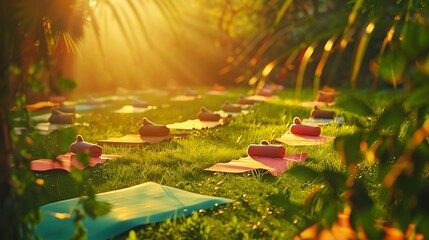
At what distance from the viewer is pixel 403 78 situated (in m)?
2.73

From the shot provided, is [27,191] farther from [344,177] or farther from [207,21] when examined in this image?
[207,21]

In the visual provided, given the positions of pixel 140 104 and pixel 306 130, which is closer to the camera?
pixel 306 130

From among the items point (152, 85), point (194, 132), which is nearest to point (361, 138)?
point (194, 132)

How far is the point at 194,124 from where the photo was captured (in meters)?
10.3

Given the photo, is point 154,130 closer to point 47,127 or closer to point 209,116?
point 209,116

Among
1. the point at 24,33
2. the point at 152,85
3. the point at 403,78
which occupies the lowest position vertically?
the point at 152,85

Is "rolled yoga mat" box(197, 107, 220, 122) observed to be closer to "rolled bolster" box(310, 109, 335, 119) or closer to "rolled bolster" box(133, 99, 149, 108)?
"rolled bolster" box(310, 109, 335, 119)

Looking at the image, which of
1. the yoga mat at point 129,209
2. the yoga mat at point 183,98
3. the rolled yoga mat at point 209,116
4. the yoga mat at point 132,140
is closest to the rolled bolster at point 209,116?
the rolled yoga mat at point 209,116

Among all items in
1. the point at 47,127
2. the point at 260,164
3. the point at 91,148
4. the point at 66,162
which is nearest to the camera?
the point at 260,164

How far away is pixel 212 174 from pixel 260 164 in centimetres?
50

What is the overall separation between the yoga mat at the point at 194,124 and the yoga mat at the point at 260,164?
292cm

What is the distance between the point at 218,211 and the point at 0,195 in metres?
2.12

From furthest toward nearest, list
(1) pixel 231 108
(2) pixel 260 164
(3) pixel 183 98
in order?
1. (3) pixel 183 98
2. (1) pixel 231 108
3. (2) pixel 260 164

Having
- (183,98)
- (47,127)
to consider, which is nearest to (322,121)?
(47,127)
